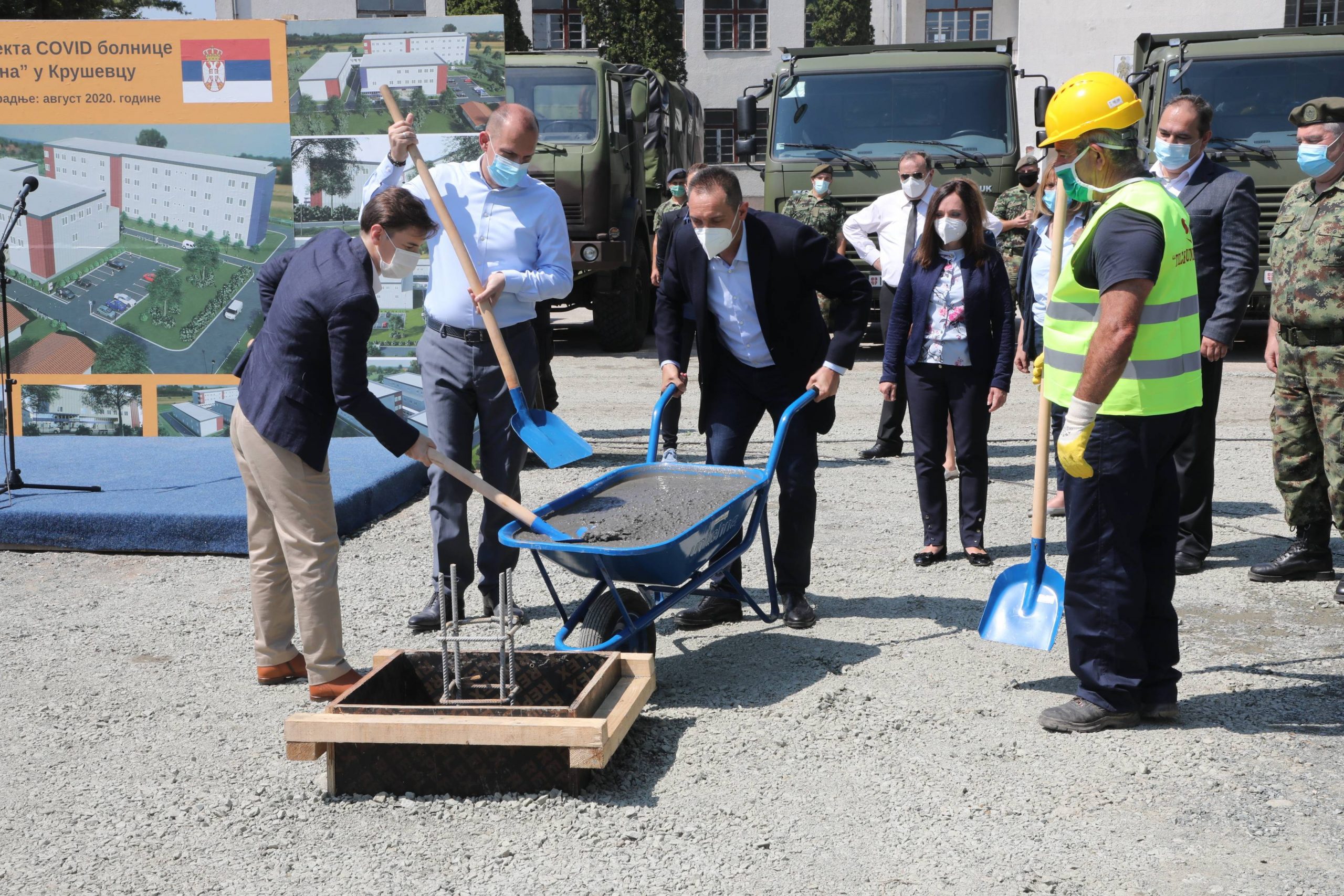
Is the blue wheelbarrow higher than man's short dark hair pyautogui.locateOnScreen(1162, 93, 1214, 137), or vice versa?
man's short dark hair pyautogui.locateOnScreen(1162, 93, 1214, 137)

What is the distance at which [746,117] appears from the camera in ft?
42.7

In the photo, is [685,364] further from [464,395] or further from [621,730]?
[621,730]

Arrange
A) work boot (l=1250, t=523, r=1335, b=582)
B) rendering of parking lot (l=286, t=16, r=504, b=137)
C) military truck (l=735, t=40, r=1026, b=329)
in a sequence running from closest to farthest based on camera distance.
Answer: work boot (l=1250, t=523, r=1335, b=582), rendering of parking lot (l=286, t=16, r=504, b=137), military truck (l=735, t=40, r=1026, b=329)

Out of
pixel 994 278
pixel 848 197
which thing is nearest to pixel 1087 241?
pixel 994 278

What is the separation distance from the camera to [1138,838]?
10.8 ft

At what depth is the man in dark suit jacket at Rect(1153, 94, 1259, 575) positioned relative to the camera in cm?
544

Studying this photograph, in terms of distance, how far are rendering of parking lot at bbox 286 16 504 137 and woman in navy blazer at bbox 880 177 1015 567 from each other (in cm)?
314

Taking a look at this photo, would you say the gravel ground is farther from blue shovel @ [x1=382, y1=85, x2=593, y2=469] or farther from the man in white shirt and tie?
blue shovel @ [x1=382, y1=85, x2=593, y2=469]

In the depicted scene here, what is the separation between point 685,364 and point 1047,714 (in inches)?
82.8

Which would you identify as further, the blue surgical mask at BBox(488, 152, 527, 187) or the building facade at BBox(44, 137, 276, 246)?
the building facade at BBox(44, 137, 276, 246)

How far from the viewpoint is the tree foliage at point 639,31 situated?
114 ft

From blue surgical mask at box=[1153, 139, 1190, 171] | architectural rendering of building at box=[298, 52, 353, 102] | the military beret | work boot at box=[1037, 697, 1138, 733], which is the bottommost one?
work boot at box=[1037, 697, 1138, 733]

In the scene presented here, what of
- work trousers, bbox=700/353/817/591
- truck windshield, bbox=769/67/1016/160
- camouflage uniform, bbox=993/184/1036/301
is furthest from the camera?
truck windshield, bbox=769/67/1016/160

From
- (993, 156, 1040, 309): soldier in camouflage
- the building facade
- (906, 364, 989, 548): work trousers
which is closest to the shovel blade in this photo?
(906, 364, 989, 548): work trousers
